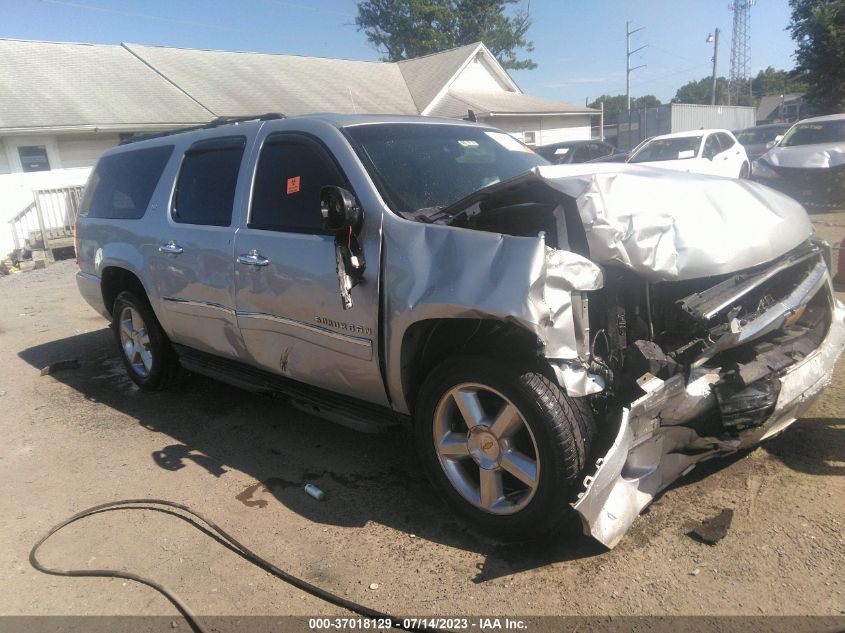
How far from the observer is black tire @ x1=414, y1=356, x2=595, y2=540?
2615 millimetres

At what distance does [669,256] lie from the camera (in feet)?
8.75

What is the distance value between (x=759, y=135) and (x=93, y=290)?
23.7 metres

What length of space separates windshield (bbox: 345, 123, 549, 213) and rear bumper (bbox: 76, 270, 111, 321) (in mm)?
3185

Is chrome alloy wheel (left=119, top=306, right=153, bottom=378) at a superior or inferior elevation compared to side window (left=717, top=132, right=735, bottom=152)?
inferior

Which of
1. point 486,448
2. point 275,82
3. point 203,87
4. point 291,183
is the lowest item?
point 486,448

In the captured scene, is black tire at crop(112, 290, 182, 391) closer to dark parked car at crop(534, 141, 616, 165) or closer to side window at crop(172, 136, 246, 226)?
side window at crop(172, 136, 246, 226)

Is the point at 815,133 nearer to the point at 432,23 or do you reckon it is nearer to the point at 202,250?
the point at 202,250

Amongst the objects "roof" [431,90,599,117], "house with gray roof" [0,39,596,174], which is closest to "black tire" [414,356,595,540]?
"house with gray roof" [0,39,596,174]

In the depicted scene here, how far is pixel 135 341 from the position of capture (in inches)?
211

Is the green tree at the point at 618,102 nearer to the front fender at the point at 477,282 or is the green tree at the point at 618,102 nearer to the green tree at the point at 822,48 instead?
the green tree at the point at 822,48

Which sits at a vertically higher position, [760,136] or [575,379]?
[760,136]

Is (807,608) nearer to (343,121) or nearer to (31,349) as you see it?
(343,121)

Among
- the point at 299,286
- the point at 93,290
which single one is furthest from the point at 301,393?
the point at 93,290

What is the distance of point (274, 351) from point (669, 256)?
2.27m
